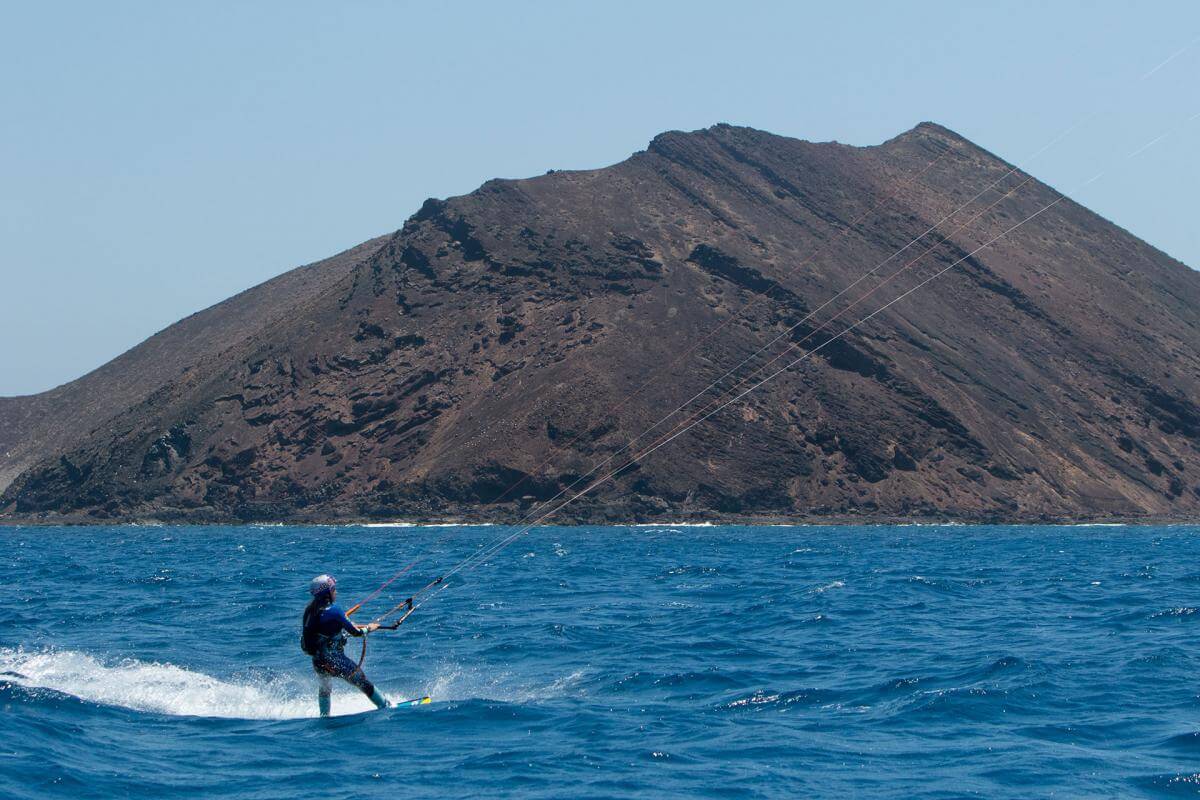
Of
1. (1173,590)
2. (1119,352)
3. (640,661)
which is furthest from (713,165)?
(640,661)

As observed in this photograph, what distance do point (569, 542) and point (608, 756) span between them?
139 ft

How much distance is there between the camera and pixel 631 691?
609 inches

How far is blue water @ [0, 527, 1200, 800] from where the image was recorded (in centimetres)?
1156

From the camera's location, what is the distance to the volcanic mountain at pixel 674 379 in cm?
8012

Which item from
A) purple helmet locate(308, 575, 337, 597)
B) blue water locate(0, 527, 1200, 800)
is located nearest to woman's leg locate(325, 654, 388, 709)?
blue water locate(0, 527, 1200, 800)

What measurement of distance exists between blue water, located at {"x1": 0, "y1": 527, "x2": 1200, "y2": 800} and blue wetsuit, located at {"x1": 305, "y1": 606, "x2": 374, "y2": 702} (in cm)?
40

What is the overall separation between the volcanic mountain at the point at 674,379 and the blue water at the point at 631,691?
161ft

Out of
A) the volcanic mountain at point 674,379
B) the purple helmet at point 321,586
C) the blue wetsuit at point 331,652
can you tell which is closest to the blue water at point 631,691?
the blue wetsuit at point 331,652

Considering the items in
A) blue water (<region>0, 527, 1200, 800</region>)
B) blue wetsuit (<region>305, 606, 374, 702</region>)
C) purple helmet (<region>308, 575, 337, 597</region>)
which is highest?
purple helmet (<region>308, 575, 337, 597</region>)

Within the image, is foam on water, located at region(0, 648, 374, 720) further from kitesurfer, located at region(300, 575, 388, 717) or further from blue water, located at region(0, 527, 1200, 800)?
kitesurfer, located at region(300, 575, 388, 717)

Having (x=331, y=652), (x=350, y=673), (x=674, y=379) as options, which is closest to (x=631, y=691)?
(x=350, y=673)

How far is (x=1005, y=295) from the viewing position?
341 feet

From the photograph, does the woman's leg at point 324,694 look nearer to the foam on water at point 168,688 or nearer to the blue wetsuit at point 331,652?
the blue wetsuit at point 331,652

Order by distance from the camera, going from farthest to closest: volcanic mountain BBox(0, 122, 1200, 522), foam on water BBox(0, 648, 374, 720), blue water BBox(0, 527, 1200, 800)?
1. volcanic mountain BBox(0, 122, 1200, 522)
2. foam on water BBox(0, 648, 374, 720)
3. blue water BBox(0, 527, 1200, 800)
